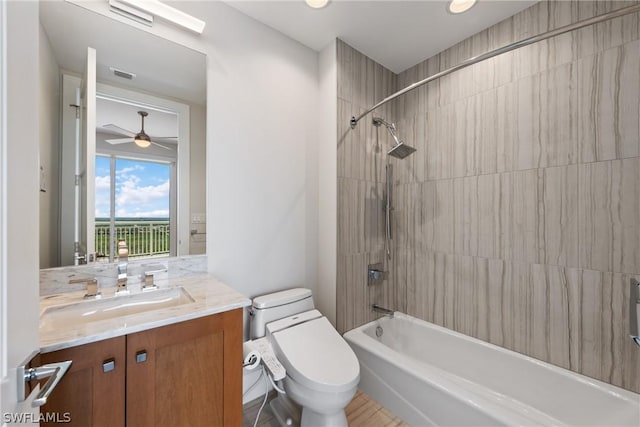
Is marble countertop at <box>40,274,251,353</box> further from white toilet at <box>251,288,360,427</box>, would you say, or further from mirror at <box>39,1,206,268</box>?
white toilet at <box>251,288,360,427</box>

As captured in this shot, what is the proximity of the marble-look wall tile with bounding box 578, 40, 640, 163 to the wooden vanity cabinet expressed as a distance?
81.2 inches

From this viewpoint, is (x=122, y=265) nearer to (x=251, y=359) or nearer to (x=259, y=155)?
(x=251, y=359)

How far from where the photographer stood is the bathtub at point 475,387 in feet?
4.20

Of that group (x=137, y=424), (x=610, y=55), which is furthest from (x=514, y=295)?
(x=137, y=424)

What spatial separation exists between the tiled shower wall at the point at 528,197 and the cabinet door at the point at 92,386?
1.32 metres

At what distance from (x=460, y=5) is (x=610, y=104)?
1.01 m

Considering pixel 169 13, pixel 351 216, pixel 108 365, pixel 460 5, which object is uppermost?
pixel 460 5

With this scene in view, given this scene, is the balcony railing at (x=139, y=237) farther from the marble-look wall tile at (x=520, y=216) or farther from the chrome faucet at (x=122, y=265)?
the marble-look wall tile at (x=520, y=216)

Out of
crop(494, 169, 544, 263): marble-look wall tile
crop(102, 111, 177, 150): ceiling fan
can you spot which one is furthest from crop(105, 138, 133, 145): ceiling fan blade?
crop(494, 169, 544, 263): marble-look wall tile

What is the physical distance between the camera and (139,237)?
4.46ft

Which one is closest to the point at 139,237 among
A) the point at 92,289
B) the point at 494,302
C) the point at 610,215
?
the point at 92,289

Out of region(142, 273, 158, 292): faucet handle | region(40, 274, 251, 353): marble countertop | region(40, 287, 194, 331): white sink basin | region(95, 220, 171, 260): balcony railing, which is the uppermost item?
region(95, 220, 171, 260): balcony railing

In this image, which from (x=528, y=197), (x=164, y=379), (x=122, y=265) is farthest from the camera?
(x=528, y=197)

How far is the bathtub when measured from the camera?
1.28 metres
